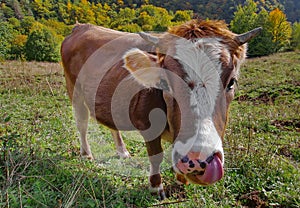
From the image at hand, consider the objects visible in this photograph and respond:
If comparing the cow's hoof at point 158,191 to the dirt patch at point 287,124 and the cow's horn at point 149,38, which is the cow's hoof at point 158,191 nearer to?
the cow's horn at point 149,38

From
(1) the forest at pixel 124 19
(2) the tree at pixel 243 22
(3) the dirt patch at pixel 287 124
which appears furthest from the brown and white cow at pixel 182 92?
(2) the tree at pixel 243 22

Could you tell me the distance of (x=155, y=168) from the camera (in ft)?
10.8

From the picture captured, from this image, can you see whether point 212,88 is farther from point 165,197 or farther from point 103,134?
point 103,134

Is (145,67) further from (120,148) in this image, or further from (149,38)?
(120,148)

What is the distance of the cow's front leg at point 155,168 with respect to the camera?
10.5 feet

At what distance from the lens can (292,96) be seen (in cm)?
921

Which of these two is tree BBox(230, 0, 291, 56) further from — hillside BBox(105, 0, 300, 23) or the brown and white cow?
the brown and white cow

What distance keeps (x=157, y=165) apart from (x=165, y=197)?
1.23 feet

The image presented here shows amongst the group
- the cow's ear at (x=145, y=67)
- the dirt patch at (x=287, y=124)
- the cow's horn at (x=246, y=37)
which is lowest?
the dirt patch at (x=287, y=124)

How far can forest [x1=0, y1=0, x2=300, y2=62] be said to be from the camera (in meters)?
41.5

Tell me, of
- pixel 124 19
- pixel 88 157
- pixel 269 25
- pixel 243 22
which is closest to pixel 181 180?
pixel 88 157

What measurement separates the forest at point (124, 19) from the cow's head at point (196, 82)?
16.7 metres

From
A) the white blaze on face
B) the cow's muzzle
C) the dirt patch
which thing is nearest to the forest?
the dirt patch

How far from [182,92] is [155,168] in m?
1.31
